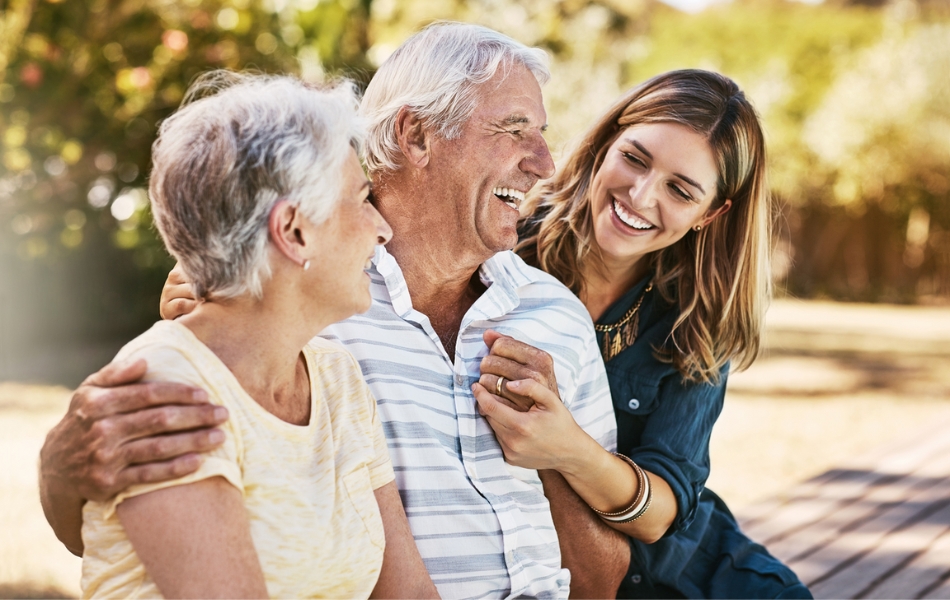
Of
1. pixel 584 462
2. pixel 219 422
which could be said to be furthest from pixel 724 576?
pixel 219 422

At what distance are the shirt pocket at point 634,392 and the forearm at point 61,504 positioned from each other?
4.64 feet

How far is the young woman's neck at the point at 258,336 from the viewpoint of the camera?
1485mm

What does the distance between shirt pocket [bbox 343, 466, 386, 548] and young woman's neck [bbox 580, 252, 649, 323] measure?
116cm

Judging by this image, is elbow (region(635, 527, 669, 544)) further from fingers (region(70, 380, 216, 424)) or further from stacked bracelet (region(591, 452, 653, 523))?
fingers (region(70, 380, 216, 424))

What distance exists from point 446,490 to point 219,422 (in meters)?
0.74

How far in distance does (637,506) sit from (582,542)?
0.51 ft

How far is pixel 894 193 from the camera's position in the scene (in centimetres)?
1753

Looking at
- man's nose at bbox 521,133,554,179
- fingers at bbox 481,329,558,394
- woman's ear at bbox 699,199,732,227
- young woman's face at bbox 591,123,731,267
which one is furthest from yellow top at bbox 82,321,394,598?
woman's ear at bbox 699,199,732,227

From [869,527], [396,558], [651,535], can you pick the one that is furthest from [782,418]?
[396,558]

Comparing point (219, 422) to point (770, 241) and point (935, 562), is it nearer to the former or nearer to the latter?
point (770, 241)

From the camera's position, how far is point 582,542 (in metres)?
2.20

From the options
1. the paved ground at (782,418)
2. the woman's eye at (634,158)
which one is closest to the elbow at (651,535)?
the woman's eye at (634,158)

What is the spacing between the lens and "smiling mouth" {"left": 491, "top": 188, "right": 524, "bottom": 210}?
211cm

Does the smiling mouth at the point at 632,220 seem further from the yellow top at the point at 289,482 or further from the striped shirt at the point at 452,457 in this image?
the yellow top at the point at 289,482
